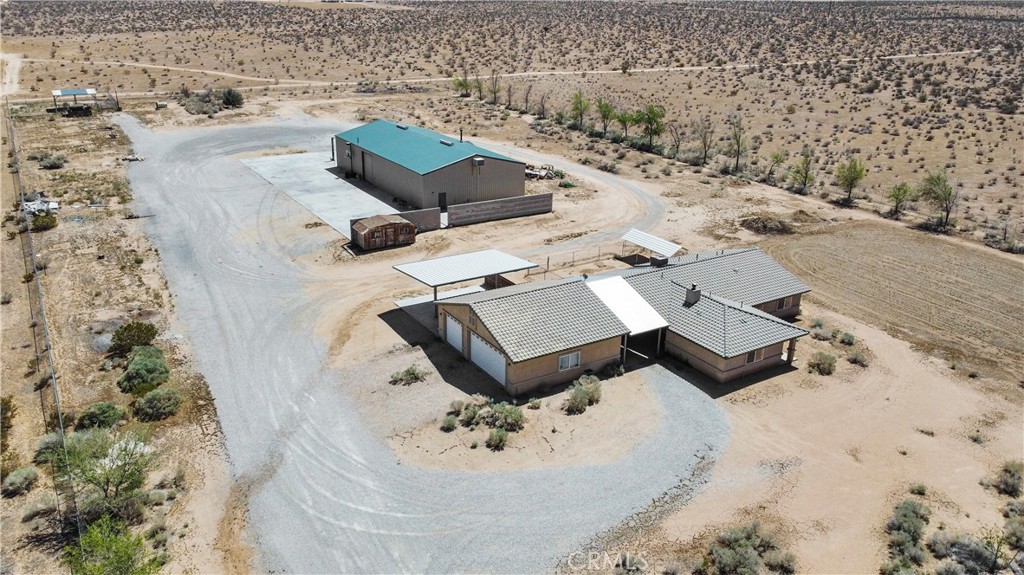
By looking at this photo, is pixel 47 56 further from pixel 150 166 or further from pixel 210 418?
pixel 210 418

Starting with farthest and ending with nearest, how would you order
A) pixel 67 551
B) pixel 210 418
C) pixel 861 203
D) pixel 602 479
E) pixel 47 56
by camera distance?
pixel 47 56
pixel 861 203
pixel 210 418
pixel 602 479
pixel 67 551

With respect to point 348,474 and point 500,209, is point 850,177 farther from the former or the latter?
point 348,474

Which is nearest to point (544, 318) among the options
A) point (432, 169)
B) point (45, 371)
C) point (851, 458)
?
point (851, 458)

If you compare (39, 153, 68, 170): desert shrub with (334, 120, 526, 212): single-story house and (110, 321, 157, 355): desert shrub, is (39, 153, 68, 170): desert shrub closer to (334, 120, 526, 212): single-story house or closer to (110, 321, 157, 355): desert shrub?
(334, 120, 526, 212): single-story house

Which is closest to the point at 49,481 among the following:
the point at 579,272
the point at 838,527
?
the point at 838,527

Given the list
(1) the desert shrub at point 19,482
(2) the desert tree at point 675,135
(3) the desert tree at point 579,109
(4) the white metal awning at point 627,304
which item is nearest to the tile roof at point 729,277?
(4) the white metal awning at point 627,304
